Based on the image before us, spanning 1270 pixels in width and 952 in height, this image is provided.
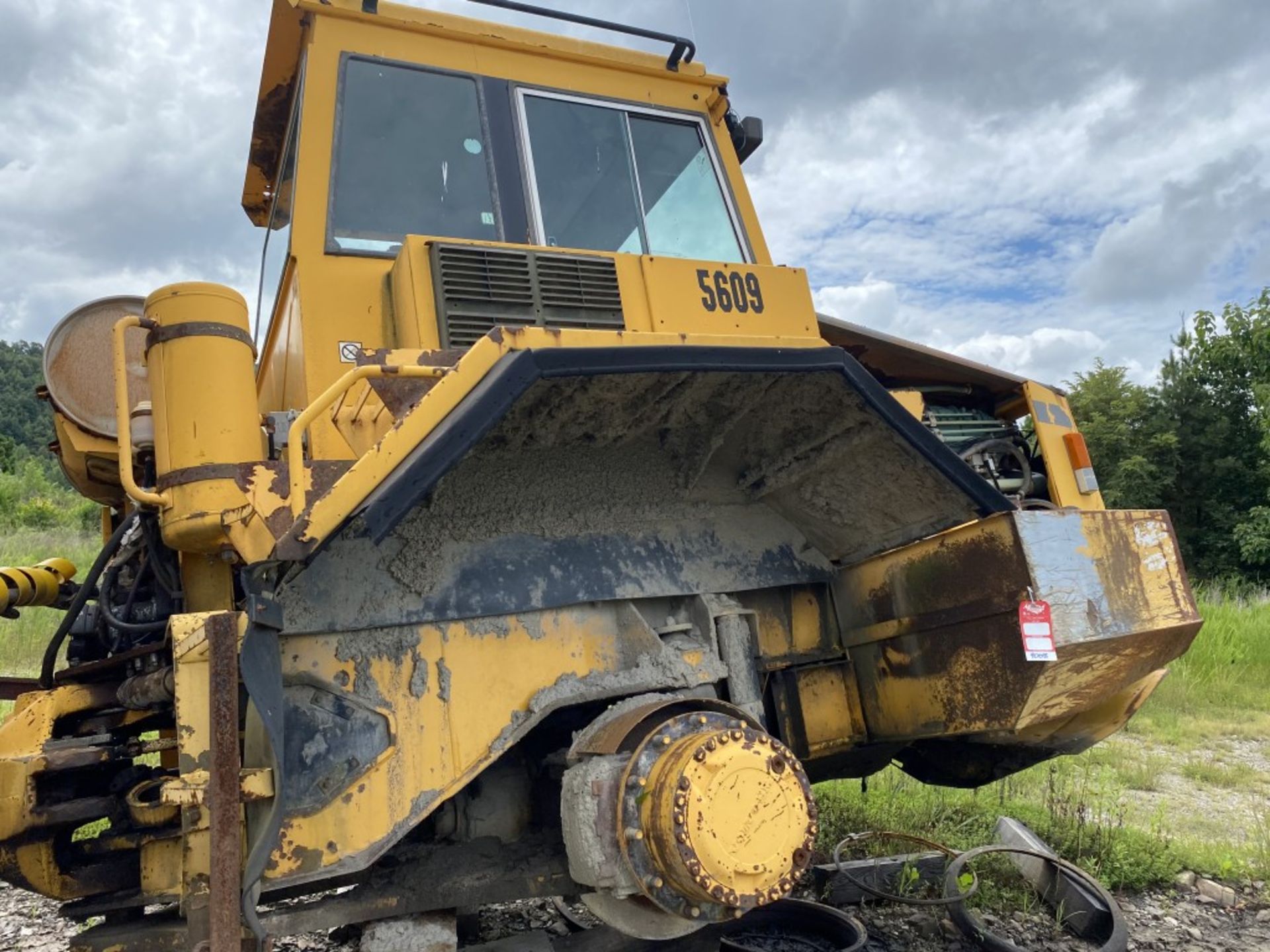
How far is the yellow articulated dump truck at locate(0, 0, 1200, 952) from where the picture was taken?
80.0 inches

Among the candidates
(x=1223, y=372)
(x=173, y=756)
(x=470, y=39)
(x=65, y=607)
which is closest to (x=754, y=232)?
(x=470, y=39)

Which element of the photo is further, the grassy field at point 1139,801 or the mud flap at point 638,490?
the grassy field at point 1139,801

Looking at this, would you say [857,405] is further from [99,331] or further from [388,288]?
[99,331]

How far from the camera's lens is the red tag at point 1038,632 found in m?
2.39

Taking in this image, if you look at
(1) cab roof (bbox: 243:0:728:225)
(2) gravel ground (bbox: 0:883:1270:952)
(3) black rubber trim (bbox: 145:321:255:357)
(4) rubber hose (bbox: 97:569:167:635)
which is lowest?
(2) gravel ground (bbox: 0:883:1270:952)

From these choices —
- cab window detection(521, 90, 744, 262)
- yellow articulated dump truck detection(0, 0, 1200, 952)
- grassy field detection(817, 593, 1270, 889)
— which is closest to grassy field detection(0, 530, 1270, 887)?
grassy field detection(817, 593, 1270, 889)

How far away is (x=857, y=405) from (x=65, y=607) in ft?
10.1

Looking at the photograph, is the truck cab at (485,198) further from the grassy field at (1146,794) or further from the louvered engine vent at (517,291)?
the grassy field at (1146,794)

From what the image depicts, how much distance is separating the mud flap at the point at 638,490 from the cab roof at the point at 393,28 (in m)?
1.51

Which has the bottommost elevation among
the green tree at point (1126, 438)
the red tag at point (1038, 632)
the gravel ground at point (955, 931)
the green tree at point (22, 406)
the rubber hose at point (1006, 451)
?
the gravel ground at point (955, 931)

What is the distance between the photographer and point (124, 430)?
6.87 feet

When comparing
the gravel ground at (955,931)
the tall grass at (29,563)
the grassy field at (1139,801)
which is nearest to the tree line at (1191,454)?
the tall grass at (29,563)

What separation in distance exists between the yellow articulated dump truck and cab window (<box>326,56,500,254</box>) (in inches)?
0.4

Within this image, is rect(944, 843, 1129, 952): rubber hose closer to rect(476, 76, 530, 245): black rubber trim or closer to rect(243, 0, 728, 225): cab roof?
rect(476, 76, 530, 245): black rubber trim
